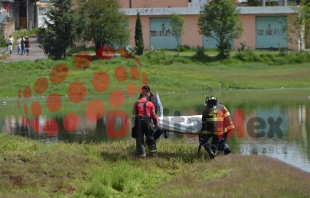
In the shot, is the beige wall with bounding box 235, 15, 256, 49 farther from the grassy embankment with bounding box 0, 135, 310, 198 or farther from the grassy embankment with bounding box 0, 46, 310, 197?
the grassy embankment with bounding box 0, 135, 310, 198

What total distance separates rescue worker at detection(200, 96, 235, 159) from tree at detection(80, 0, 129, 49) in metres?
36.8

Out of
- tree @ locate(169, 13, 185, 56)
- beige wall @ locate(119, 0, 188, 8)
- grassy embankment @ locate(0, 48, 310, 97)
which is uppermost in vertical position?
beige wall @ locate(119, 0, 188, 8)

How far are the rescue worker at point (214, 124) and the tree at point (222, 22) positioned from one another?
1473 inches

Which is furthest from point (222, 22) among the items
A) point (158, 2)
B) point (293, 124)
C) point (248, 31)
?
point (293, 124)

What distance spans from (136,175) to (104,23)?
128 ft

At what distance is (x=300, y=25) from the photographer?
179 feet

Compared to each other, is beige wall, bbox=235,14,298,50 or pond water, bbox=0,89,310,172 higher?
beige wall, bbox=235,14,298,50

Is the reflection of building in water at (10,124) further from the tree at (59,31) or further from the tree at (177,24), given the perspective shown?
the tree at (177,24)

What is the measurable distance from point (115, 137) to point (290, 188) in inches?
435

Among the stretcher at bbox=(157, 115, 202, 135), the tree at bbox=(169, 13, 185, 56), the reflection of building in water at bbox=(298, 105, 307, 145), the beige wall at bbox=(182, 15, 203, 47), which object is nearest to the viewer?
the stretcher at bbox=(157, 115, 202, 135)

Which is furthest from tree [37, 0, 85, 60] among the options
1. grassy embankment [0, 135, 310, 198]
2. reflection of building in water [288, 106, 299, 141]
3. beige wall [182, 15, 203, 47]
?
grassy embankment [0, 135, 310, 198]

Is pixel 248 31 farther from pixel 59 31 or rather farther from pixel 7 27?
pixel 7 27

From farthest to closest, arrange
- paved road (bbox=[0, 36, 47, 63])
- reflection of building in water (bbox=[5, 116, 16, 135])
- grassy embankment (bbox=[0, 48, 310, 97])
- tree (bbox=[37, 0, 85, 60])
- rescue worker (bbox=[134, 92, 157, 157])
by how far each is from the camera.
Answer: paved road (bbox=[0, 36, 47, 63]) → tree (bbox=[37, 0, 85, 60]) → grassy embankment (bbox=[0, 48, 310, 97]) → reflection of building in water (bbox=[5, 116, 16, 135]) → rescue worker (bbox=[134, 92, 157, 157])

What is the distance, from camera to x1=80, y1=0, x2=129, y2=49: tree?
52.4m
